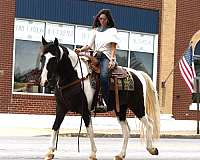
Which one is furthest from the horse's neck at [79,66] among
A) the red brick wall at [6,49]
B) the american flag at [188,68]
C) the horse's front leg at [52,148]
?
the american flag at [188,68]

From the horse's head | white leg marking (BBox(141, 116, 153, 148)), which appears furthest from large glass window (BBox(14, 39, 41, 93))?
the horse's head

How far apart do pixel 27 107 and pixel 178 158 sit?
41.2 ft

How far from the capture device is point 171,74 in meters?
28.0

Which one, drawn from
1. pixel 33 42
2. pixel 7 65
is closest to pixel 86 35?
pixel 33 42

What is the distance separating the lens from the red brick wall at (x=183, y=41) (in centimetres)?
2825

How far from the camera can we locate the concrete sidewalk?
2127 centimetres

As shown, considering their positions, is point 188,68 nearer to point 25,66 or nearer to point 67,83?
point 25,66

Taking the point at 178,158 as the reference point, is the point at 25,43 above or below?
above

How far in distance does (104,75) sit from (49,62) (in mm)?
1132

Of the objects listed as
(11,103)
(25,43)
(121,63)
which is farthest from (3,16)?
(121,63)

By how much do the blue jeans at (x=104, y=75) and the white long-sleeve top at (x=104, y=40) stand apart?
0.12m

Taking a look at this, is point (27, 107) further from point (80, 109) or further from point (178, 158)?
point (80, 109)

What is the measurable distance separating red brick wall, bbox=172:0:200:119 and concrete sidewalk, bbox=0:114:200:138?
0.84m

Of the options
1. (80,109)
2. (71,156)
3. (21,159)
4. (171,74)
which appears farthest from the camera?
(171,74)
